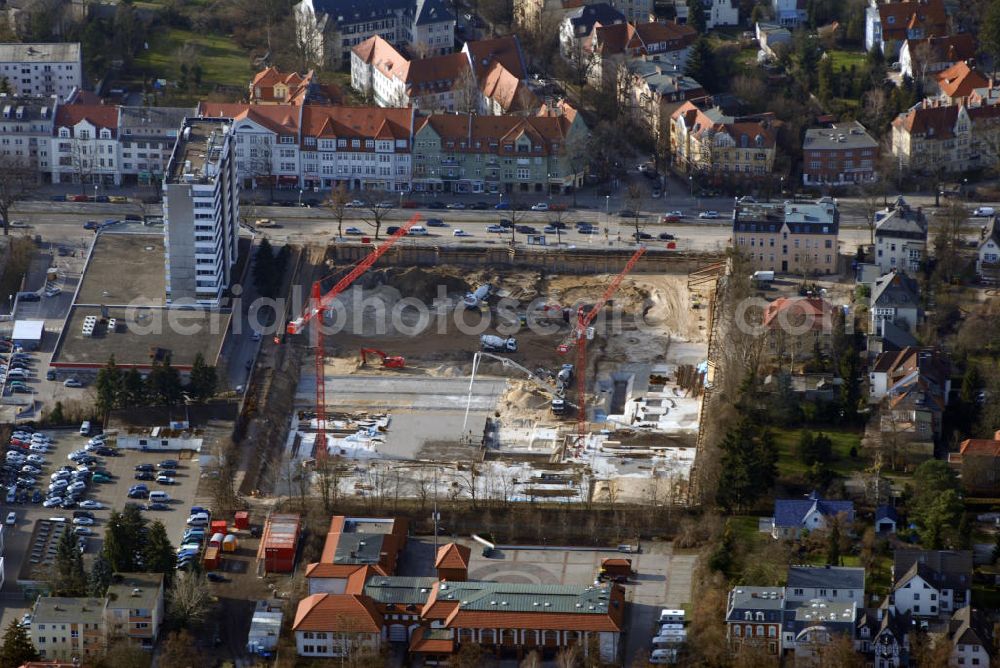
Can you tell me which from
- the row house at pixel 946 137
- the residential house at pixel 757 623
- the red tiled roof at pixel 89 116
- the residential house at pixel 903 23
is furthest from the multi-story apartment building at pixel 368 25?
the residential house at pixel 757 623

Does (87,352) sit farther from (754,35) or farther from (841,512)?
(754,35)

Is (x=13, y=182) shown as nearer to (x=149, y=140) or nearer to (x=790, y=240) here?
(x=149, y=140)

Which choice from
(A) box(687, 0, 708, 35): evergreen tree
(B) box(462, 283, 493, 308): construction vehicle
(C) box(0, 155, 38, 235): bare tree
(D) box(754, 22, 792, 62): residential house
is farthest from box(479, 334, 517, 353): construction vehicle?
(A) box(687, 0, 708, 35): evergreen tree

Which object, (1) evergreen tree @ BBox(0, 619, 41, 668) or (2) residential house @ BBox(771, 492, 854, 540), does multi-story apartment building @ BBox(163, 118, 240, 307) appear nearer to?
(1) evergreen tree @ BBox(0, 619, 41, 668)

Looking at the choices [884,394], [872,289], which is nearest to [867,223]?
[872,289]

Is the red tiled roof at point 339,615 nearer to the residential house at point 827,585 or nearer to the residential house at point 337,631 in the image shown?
the residential house at point 337,631
